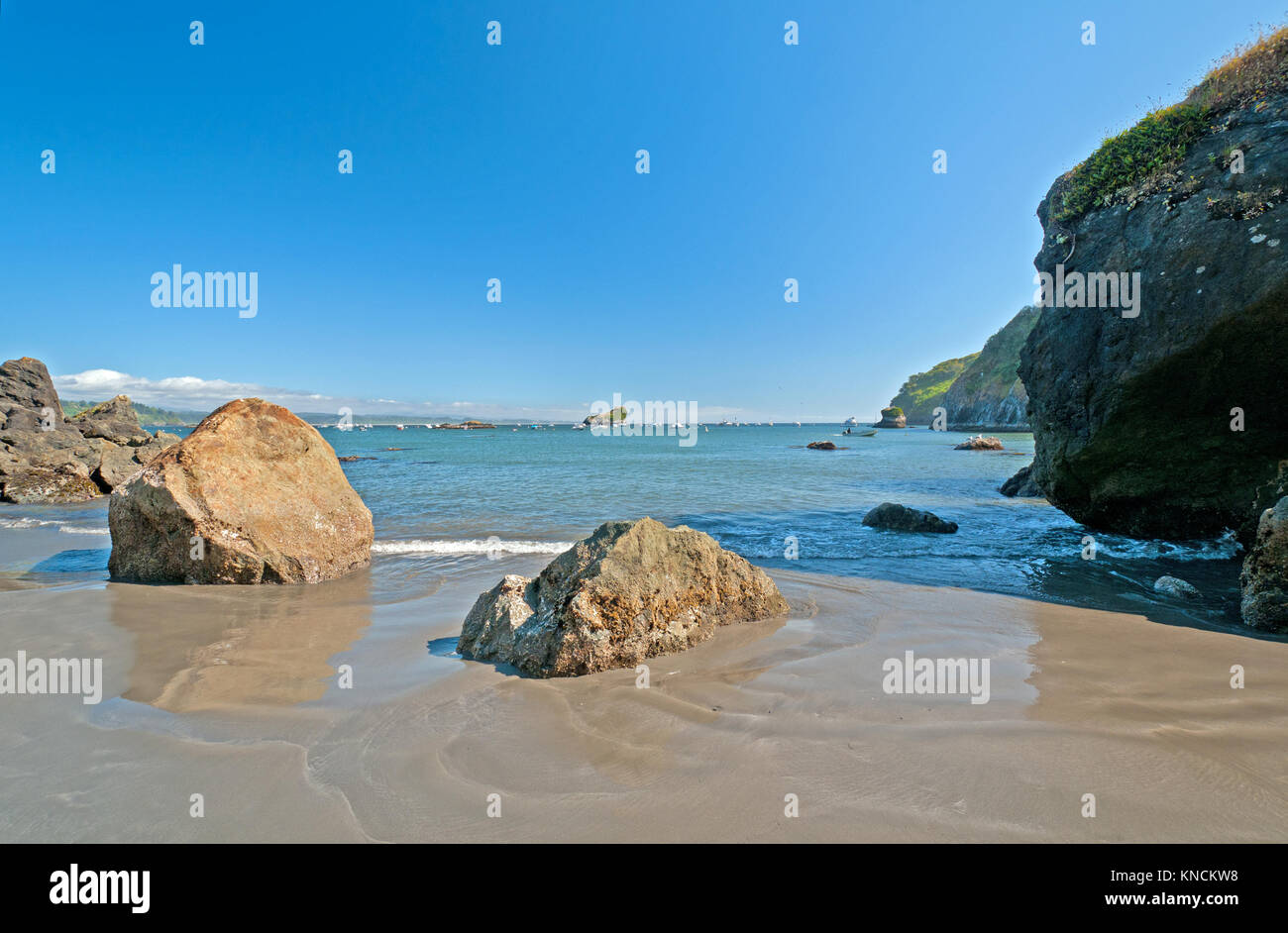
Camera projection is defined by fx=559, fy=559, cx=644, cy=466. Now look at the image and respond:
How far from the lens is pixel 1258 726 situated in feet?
12.5

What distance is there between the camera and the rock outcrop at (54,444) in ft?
57.8

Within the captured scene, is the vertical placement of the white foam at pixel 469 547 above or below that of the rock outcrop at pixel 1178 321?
below

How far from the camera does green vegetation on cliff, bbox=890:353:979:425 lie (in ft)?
524

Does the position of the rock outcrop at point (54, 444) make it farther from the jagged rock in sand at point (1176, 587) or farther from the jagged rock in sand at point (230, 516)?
the jagged rock in sand at point (1176, 587)

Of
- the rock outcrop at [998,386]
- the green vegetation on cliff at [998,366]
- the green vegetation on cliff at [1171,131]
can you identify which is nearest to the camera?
the green vegetation on cliff at [1171,131]

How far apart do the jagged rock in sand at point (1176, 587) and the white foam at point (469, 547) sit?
9280mm

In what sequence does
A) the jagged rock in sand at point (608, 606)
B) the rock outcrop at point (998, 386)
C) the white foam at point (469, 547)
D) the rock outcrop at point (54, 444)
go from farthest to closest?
the rock outcrop at point (998, 386), the rock outcrop at point (54, 444), the white foam at point (469, 547), the jagged rock in sand at point (608, 606)

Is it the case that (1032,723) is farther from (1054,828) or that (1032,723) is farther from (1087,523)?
(1087,523)

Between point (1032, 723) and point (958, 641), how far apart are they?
1.91 metres

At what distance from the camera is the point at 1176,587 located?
24.5 ft

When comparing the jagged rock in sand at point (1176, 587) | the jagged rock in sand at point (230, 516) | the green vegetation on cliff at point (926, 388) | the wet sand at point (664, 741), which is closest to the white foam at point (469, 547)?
the jagged rock in sand at point (230, 516)
